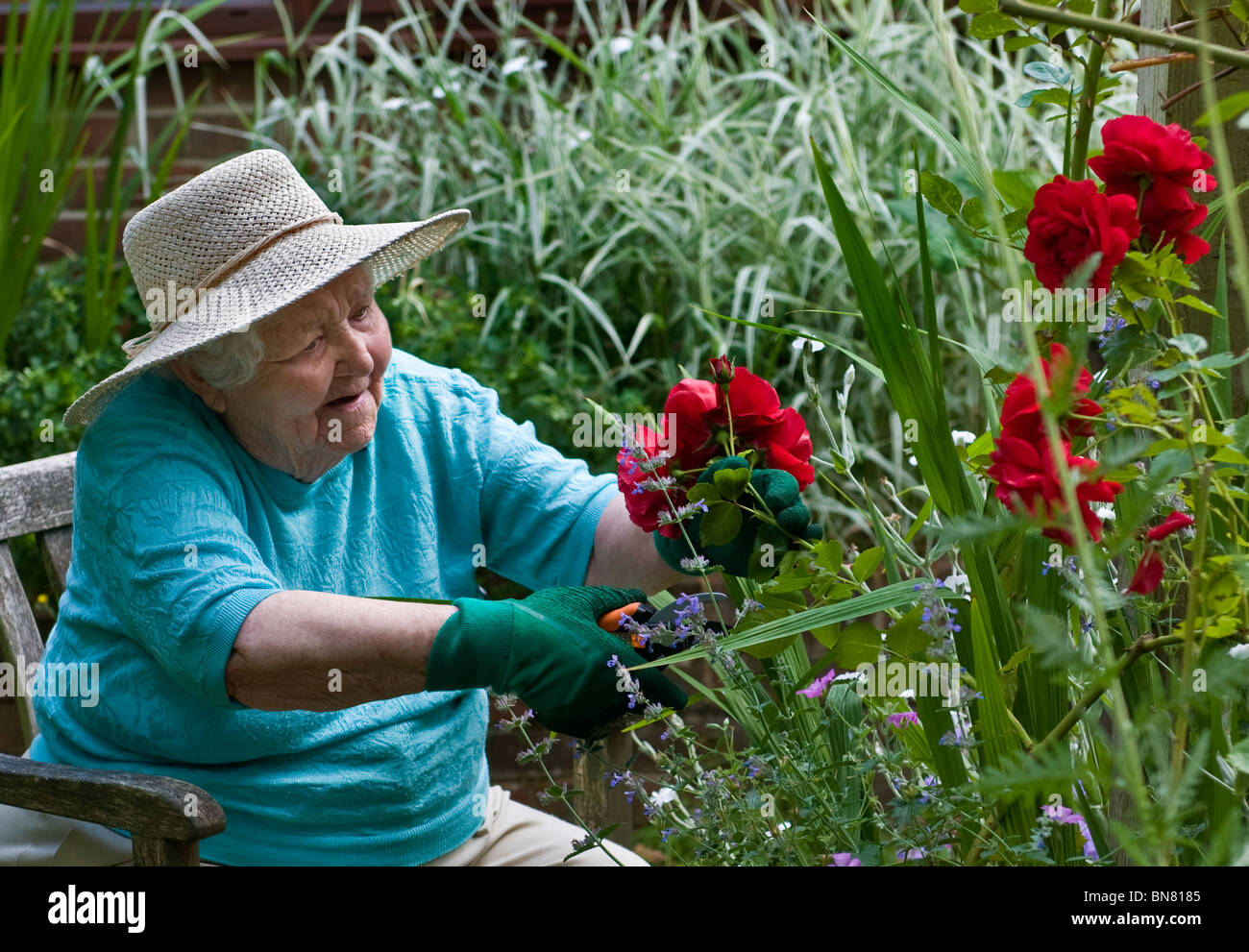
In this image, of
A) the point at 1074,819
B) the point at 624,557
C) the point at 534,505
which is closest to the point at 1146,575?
the point at 1074,819

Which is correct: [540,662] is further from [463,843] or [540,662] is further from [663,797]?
[463,843]

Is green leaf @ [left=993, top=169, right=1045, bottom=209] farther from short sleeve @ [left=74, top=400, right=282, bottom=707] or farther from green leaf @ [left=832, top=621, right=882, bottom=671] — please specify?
short sleeve @ [left=74, top=400, right=282, bottom=707]

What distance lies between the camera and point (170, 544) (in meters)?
1.22

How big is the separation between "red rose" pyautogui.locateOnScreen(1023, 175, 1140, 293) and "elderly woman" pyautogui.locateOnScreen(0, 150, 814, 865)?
515mm

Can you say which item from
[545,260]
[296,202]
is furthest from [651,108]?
[296,202]

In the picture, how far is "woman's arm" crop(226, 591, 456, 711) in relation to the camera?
1134 millimetres

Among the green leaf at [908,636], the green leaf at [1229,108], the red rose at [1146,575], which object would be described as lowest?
the green leaf at [908,636]

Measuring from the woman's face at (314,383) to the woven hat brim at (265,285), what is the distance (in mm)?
33

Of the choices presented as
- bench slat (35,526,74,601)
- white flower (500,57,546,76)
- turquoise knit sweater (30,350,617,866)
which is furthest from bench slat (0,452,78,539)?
white flower (500,57,546,76)

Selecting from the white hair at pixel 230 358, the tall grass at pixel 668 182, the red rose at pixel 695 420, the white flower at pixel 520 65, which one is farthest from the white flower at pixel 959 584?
the white flower at pixel 520 65

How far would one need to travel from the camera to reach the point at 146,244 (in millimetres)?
1359

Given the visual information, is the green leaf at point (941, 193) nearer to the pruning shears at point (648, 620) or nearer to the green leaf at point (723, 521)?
the green leaf at point (723, 521)

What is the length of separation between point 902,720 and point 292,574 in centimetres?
75

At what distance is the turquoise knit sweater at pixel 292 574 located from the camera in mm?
1234
